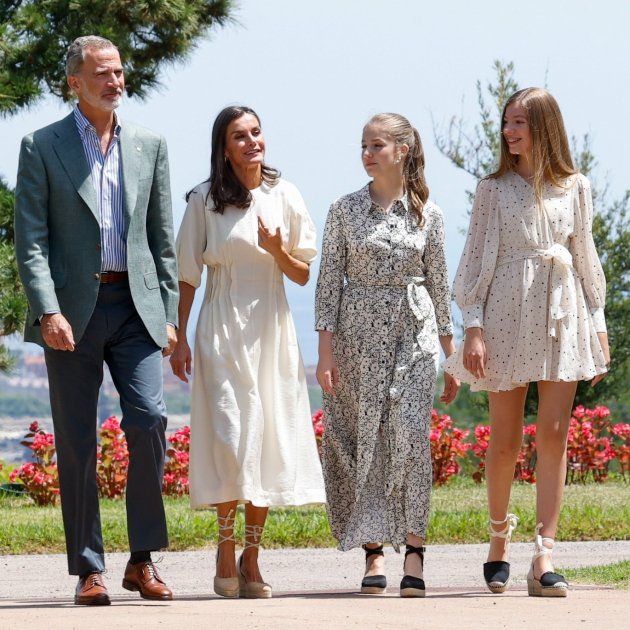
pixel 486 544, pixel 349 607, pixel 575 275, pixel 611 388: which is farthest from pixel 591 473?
pixel 349 607

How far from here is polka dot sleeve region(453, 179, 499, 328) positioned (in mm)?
6000

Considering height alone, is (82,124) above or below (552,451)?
above

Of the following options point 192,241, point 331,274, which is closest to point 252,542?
point 331,274

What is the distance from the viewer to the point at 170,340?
5.75 meters

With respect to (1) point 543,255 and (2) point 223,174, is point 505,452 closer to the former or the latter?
(1) point 543,255

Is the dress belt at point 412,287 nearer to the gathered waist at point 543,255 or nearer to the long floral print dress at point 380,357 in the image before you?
the long floral print dress at point 380,357

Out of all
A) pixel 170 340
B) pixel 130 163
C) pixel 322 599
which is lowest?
pixel 322 599

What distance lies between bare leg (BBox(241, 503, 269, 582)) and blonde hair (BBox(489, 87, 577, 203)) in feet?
5.79

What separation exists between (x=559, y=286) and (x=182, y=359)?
1.61 m

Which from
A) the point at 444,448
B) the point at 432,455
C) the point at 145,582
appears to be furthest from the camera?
the point at 444,448

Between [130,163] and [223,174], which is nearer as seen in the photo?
[130,163]

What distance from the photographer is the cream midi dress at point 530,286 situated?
5.92m

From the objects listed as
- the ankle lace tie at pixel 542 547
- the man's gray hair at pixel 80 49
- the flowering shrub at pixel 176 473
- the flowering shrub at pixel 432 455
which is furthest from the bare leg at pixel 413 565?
the flowering shrub at pixel 176 473

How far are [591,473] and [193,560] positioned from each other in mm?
6781
